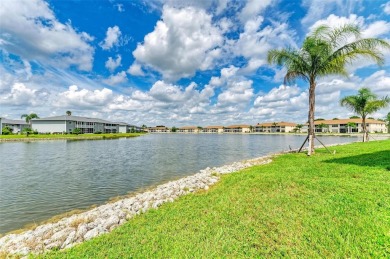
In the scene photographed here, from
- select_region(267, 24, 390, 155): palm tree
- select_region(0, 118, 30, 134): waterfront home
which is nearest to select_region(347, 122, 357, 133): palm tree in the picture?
select_region(267, 24, 390, 155): palm tree

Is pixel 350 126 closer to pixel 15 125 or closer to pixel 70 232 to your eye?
pixel 70 232

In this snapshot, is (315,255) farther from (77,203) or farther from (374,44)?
(374,44)

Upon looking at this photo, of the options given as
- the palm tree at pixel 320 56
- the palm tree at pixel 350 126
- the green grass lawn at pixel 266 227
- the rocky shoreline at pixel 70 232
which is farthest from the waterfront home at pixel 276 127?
the rocky shoreline at pixel 70 232

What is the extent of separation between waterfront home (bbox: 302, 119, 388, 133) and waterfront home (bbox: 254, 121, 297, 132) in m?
23.7

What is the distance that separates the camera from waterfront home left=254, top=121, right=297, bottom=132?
146 m

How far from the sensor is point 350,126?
342 feet

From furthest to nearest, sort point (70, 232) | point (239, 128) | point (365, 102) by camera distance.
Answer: point (239, 128) < point (365, 102) < point (70, 232)

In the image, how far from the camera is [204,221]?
5711 mm

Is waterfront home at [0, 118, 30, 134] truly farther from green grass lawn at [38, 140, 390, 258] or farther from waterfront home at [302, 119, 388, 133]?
waterfront home at [302, 119, 388, 133]

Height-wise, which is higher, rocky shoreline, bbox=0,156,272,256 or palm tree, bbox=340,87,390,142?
palm tree, bbox=340,87,390,142

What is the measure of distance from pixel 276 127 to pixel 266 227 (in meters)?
157

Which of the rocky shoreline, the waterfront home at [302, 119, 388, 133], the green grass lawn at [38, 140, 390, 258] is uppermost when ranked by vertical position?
the waterfront home at [302, 119, 388, 133]

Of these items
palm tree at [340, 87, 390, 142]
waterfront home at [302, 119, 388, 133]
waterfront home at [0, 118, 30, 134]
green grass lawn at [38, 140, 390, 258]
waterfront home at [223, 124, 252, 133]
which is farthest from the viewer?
waterfront home at [223, 124, 252, 133]

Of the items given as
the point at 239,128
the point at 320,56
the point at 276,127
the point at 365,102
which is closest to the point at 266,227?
the point at 320,56
